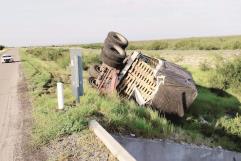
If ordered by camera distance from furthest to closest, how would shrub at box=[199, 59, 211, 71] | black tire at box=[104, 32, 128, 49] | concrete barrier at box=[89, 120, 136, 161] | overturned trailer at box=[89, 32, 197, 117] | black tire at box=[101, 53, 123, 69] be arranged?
shrub at box=[199, 59, 211, 71], black tire at box=[104, 32, 128, 49], black tire at box=[101, 53, 123, 69], overturned trailer at box=[89, 32, 197, 117], concrete barrier at box=[89, 120, 136, 161]

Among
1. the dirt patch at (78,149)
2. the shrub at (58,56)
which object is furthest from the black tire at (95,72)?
the shrub at (58,56)

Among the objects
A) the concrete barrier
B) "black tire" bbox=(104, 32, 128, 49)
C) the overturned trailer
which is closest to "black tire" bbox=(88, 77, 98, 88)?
the overturned trailer

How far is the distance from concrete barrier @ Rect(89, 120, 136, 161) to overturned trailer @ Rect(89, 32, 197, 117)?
21.3 feet

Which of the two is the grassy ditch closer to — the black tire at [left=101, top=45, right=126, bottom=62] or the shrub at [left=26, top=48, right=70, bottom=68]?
the black tire at [left=101, top=45, right=126, bottom=62]

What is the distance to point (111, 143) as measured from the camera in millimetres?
7754

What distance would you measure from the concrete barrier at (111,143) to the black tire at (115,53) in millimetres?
7746

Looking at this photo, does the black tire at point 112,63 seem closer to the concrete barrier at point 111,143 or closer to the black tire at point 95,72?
the black tire at point 95,72

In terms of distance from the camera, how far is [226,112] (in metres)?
22.0

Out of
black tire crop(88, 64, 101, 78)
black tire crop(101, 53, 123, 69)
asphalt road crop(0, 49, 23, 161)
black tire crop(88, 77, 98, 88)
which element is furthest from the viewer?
black tire crop(88, 64, 101, 78)

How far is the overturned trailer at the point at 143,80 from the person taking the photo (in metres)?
15.4

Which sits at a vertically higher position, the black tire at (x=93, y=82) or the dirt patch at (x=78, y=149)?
the dirt patch at (x=78, y=149)

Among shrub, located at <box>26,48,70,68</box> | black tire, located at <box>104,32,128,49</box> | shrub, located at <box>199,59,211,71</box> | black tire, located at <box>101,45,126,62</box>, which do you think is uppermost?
black tire, located at <box>104,32,128,49</box>

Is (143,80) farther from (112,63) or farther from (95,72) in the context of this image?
(95,72)

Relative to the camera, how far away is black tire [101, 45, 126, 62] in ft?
55.0
